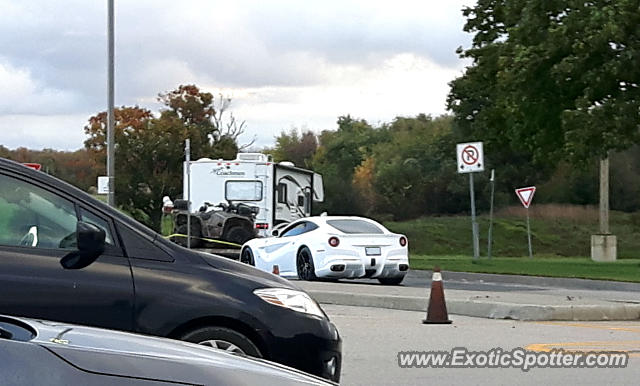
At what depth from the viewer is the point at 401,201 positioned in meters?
64.5

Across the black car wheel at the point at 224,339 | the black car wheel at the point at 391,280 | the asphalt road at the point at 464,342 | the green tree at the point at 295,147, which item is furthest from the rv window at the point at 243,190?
the green tree at the point at 295,147

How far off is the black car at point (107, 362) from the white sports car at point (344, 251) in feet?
51.9

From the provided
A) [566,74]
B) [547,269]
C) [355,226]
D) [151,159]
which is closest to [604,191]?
[566,74]

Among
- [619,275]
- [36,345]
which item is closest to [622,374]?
[36,345]

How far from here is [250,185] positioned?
28.5m

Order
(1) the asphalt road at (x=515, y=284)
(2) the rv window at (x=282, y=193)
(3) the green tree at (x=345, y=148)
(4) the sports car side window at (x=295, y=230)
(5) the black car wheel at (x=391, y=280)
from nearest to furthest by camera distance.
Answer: (5) the black car wheel at (x=391, y=280), (1) the asphalt road at (x=515, y=284), (4) the sports car side window at (x=295, y=230), (2) the rv window at (x=282, y=193), (3) the green tree at (x=345, y=148)

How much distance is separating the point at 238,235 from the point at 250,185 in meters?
1.37

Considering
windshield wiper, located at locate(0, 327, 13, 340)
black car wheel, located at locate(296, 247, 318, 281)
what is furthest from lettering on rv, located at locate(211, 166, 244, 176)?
windshield wiper, located at locate(0, 327, 13, 340)

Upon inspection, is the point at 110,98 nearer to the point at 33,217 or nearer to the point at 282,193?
the point at 282,193

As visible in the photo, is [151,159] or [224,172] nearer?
[224,172]

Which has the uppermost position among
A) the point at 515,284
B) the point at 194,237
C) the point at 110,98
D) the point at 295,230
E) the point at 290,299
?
the point at 110,98

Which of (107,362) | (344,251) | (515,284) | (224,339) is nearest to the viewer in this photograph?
(107,362)

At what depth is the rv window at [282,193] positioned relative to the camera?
94.3ft

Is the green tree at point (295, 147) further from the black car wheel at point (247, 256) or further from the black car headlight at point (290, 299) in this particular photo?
the black car headlight at point (290, 299)
